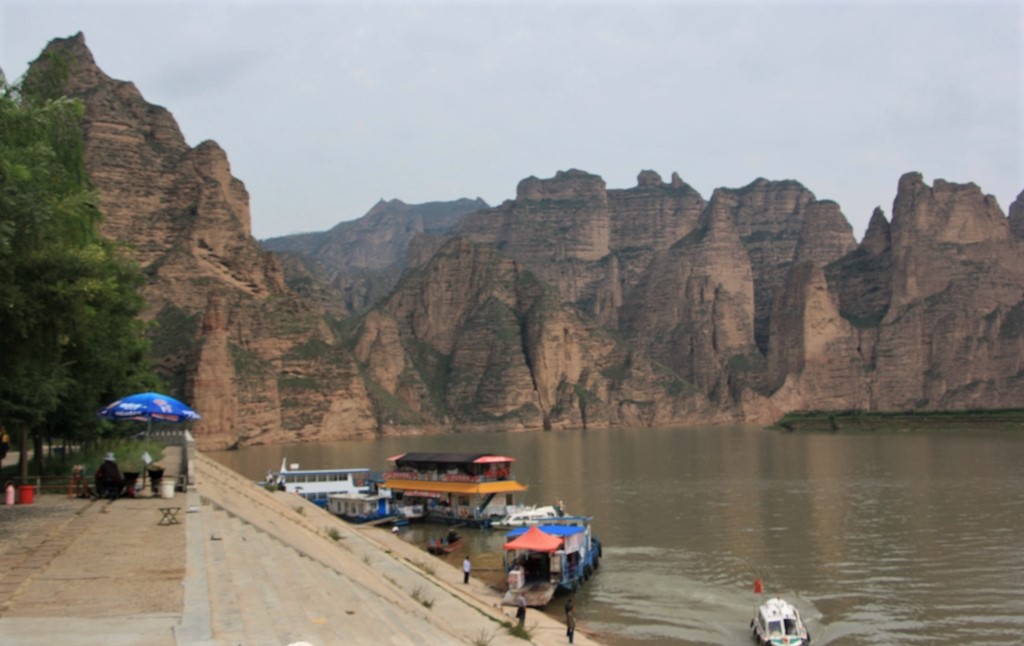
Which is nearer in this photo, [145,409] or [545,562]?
[145,409]

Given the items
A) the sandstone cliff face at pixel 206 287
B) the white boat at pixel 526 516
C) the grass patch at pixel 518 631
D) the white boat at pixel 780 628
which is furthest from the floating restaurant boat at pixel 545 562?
the sandstone cliff face at pixel 206 287

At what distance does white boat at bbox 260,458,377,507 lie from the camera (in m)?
74.1

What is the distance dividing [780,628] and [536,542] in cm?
1230

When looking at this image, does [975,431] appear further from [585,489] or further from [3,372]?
[3,372]

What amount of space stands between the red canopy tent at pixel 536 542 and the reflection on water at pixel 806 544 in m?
2.32

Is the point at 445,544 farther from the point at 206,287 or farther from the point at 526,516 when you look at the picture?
the point at 206,287

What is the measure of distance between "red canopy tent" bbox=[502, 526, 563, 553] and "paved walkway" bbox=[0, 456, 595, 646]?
4278 mm

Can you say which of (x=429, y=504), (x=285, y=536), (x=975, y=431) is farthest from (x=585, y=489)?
(x=975, y=431)

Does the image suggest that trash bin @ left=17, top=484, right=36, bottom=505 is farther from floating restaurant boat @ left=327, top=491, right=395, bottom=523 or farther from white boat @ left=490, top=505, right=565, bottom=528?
floating restaurant boat @ left=327, top=491, right=395, bottom=523

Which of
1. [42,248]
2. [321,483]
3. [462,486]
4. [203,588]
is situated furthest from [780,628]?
[321,483]

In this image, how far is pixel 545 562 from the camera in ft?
139

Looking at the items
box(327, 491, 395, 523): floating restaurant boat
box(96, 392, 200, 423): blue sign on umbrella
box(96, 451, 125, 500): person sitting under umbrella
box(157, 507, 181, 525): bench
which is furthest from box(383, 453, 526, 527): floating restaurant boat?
box(157, 507, 181, 525): bench

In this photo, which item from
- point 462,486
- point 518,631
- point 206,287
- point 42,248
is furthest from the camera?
point 206,287

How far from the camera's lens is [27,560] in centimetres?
2264
